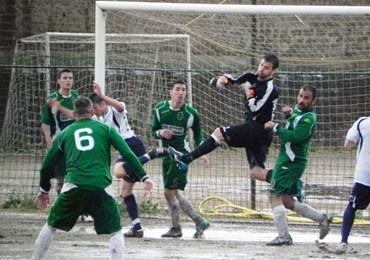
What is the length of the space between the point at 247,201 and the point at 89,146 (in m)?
7.09

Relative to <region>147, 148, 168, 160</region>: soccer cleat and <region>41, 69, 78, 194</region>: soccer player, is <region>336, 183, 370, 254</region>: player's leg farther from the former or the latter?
<region>41, 69, 78, 194</region>: soccer player

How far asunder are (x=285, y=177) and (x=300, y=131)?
2.07 ft

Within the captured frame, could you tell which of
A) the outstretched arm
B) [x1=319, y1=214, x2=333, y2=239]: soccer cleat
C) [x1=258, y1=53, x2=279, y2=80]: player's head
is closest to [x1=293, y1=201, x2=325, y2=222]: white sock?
[x1=319, y1=214, x2=333, y2=239]: soccer cleat

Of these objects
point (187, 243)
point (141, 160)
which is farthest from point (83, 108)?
point (187, 243)

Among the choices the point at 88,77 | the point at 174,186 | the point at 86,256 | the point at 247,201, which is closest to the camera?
the point at 86,256

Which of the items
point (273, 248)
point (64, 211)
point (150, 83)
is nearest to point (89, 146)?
point (64, 211)

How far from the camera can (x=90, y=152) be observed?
32.1 ft

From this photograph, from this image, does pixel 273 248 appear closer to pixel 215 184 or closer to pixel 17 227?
pixel 17 227

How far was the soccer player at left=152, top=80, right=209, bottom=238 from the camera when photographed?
42.8ft

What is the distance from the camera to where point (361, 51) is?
821 inches

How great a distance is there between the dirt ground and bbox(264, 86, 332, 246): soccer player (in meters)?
0.29

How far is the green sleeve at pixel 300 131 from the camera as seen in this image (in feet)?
40.1

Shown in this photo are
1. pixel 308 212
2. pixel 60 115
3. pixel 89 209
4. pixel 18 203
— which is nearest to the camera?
pixel 89 209

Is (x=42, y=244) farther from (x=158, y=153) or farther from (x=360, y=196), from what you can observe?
(x=360, y=196)
